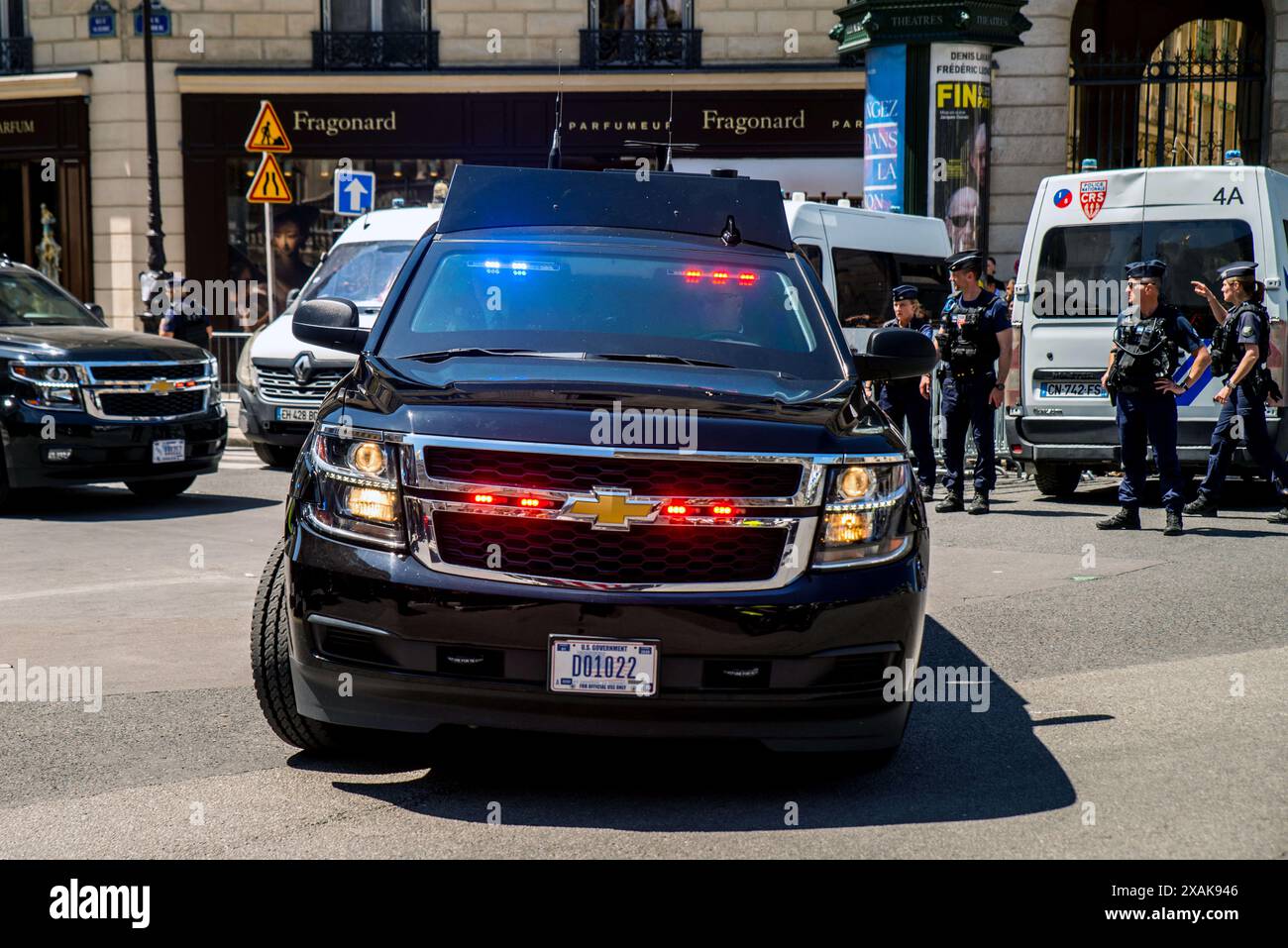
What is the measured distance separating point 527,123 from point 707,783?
64.7ft

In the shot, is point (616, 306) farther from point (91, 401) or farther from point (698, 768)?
point (91, 401)

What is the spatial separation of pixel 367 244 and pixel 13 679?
9655 mm

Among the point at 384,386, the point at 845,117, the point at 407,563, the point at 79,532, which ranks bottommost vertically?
the point at 79,532

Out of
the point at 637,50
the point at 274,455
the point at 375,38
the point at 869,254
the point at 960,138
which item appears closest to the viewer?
the point at 274,455

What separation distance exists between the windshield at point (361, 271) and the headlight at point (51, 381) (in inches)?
150

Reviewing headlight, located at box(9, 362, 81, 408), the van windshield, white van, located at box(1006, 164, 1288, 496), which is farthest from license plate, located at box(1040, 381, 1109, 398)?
headlight, located at box(9, 362, 81, 408)

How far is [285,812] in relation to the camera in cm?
471

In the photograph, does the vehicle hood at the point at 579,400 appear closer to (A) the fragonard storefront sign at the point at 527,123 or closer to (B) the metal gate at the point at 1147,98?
(B) the metal gate at the point at 1147,98

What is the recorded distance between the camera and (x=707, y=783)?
203 inches

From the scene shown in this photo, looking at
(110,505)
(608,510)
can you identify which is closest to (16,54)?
(110,505)

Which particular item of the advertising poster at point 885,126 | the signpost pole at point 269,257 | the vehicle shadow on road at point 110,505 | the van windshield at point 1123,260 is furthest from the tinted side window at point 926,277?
the signpost pole at point 269,257

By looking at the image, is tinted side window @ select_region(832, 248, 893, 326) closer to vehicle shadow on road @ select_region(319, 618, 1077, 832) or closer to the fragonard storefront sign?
the fragonard storefront sign
